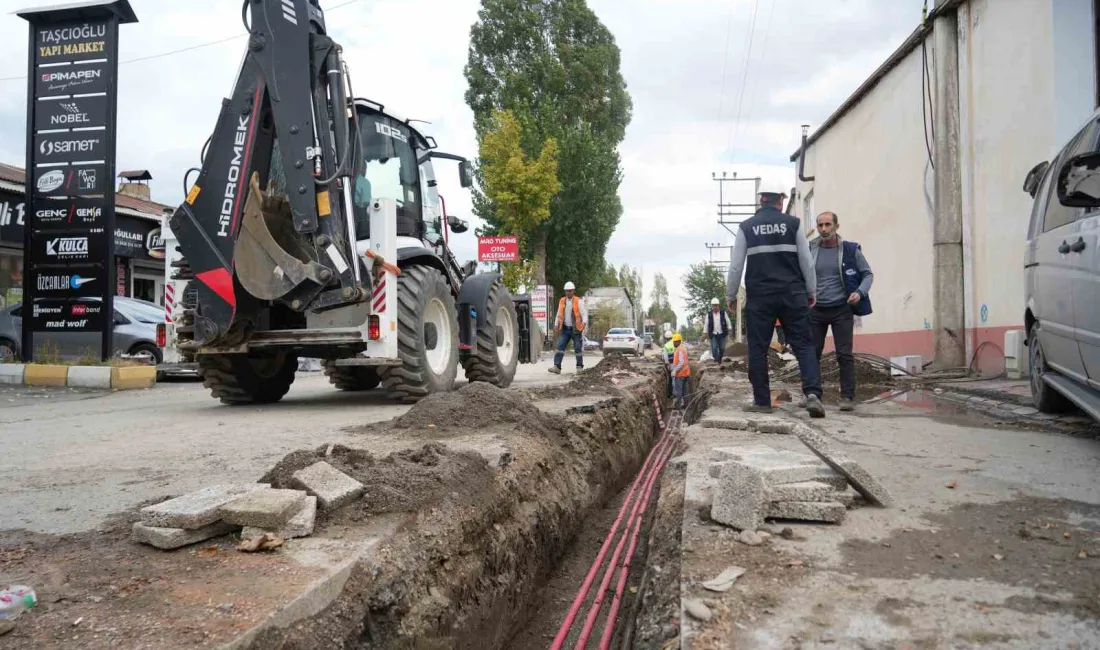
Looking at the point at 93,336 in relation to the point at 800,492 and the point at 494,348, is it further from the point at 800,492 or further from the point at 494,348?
the point at 800,492

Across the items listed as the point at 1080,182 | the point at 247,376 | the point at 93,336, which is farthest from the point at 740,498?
the point at 93,336

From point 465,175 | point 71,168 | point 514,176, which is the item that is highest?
point 514,176

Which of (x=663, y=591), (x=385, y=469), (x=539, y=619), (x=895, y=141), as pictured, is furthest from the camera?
(x=895, y=141)

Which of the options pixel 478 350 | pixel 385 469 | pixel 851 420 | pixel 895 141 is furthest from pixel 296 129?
pixel 895 141

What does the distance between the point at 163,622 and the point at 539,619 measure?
219 cm

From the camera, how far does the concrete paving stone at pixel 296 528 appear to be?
97.7 inches

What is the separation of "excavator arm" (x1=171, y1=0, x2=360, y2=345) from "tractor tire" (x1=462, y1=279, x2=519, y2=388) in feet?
7.30

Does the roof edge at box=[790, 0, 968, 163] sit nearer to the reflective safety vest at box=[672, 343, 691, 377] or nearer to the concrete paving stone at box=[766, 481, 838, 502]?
the reflective safety vest at box=[672, 343, 691, 377]

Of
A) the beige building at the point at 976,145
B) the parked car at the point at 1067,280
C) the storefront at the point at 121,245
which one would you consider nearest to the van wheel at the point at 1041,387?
the parked car at the point at 1067,280

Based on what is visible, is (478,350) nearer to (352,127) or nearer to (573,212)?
(352,127)

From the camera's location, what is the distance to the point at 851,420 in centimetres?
545

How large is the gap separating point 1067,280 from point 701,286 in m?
57.2

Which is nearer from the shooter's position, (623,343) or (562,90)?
A: (623,343)

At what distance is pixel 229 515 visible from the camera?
2506 millimetres
